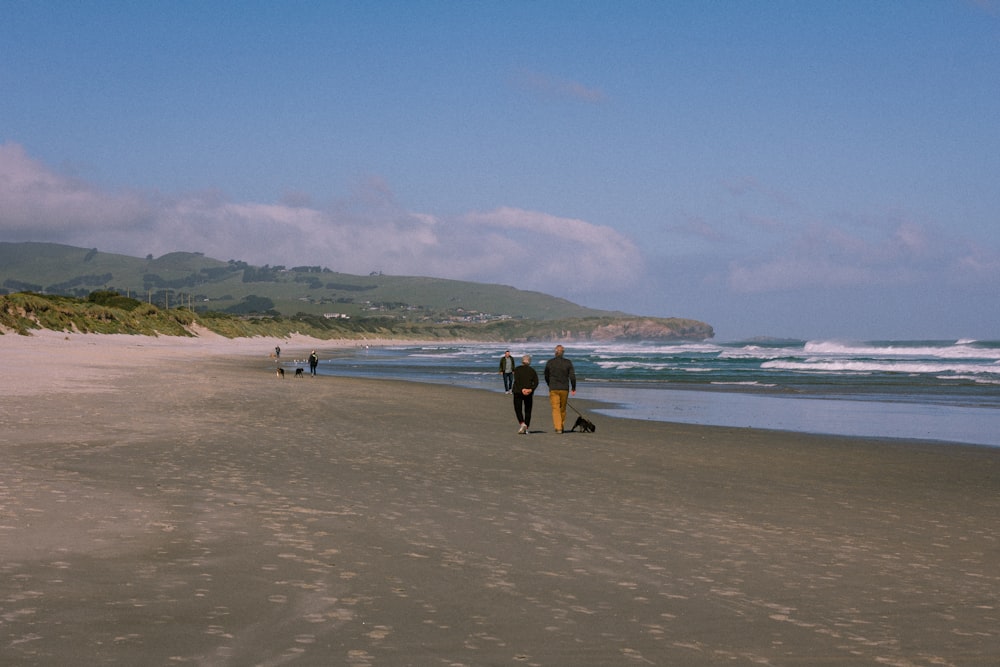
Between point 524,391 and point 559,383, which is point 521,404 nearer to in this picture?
point 524,391

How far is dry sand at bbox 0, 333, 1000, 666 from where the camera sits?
583 centimetres

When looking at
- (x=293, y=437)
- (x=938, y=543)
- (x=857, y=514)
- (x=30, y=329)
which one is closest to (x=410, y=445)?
→ (x=293, y=437)

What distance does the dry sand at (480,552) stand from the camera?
583 centimetres

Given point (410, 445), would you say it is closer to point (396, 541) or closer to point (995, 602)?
point (396, 541)

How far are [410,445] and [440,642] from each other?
38.6ft

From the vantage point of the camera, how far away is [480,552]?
8.56 m

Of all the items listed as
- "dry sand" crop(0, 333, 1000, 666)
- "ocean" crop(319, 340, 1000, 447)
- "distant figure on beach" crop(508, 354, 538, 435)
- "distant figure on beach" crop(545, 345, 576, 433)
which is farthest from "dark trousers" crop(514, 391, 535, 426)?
"ocean" crop(319, 340, 1000, 447)

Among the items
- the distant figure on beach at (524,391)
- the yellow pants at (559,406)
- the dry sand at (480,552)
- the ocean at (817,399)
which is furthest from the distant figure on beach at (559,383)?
the ocean at (817,399)

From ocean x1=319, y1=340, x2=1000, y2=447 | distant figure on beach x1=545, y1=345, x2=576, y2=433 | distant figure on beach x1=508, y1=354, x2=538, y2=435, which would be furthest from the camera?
ocean x1=319, y1=340, x2=1000, y2=447

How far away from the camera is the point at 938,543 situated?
31.6 feet

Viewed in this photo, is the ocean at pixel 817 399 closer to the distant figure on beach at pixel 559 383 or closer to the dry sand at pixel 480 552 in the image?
the distant figure on beach at pixel 559 383

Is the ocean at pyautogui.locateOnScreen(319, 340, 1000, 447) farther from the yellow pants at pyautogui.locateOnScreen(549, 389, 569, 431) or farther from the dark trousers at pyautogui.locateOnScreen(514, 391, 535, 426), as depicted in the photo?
the dark trousers at pyautogui.locateOnScreen(514, 391, 535, 426)

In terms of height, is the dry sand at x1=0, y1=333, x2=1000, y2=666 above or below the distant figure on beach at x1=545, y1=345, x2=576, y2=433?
below

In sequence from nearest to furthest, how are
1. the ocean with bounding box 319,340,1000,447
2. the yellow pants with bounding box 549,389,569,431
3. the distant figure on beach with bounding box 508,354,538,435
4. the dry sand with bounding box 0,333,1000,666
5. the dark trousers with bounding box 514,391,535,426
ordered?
the dry sand with bounding box 0,333,1000,666, the distant figure on beach with bounding box 508,354,538,435, the dark trousers with bounding box 514,391,535,426, the yellow pants with bounding box 549,389,569,431, the ocean with bounding box 319,340,1000,447
